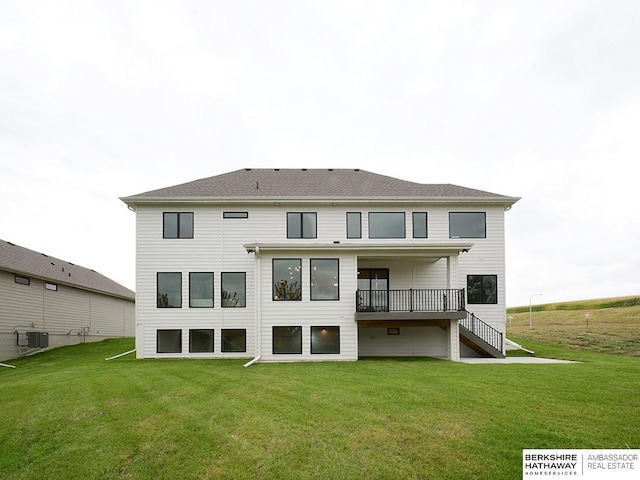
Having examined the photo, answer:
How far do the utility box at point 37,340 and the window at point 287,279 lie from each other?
13.6 m

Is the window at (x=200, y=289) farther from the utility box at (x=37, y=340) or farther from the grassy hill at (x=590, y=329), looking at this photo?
the grassy hill at (x=590, y=329)

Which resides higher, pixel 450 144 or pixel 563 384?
pixel 450 144

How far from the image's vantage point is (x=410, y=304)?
601 inches

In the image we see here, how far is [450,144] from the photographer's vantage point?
27.0 metres

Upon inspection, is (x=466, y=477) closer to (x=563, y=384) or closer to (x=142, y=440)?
(x=142, y=440)

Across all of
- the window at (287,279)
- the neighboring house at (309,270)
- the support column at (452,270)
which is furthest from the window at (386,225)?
the window at (287,279)

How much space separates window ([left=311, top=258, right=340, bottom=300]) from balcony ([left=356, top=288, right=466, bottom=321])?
3.30 ft

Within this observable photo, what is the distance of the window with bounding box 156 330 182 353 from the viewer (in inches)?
590

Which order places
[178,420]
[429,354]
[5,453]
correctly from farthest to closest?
1. [429,354]
2. [178,420]
3. [5,453]

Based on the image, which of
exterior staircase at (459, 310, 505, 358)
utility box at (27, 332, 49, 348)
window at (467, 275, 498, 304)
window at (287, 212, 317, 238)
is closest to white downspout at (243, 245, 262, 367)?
window at (287, 212, 317, 238)

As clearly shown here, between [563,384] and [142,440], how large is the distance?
8.80 m

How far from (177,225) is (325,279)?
7.04 metres

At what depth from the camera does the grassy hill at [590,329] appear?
17844 mm

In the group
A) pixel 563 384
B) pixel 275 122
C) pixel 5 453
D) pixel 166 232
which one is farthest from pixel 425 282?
pixel 275 122
